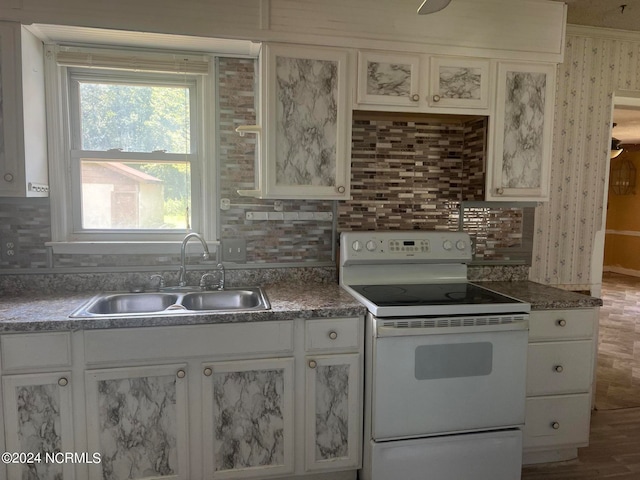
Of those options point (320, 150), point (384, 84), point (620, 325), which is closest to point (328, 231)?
point (320, 150)

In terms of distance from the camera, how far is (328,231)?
8.51 feet

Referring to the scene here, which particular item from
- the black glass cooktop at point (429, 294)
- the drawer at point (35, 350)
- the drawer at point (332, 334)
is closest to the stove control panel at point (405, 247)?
the black glass cooktop at point (429, 294)

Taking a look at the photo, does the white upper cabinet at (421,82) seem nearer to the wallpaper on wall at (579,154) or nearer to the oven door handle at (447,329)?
the wallpaper on wall at (579,154)

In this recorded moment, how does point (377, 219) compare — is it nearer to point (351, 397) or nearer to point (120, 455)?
point (351, 397)

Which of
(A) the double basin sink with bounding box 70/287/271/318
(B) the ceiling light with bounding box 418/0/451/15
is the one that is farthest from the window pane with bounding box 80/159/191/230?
(B) the ceiling light with bounding box 418/0/451/15

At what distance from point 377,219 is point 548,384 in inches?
47.8

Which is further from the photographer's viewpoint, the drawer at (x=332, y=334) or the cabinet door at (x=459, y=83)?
the cabinet door at (x=459, y=83)

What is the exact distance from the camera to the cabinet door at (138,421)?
1.86 m

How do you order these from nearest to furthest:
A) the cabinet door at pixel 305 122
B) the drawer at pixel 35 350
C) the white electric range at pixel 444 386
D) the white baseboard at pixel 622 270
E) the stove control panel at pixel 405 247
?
the drawer at pixel 35 350 < the white electric range at pixel 444 386 < the cabinet door at pixel 305 122 < the stove control panel at pixel 405 247 < the white baseboard at pixel 622 270

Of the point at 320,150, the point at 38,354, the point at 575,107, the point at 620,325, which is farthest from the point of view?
the point at 620,325

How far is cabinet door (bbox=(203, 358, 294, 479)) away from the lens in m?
1.96

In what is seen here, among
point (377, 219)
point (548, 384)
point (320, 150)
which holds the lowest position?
point (548, 384)

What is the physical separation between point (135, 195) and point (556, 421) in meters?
2.47

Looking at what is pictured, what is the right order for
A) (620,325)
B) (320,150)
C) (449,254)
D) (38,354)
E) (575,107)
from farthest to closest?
(620,325) < (575,107) < (449,254) < (320,150) < (38,354)
